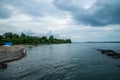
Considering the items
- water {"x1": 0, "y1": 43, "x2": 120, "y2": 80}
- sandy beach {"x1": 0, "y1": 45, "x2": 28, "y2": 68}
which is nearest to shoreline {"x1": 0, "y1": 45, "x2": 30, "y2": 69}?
sandy beach {"x1": 0, "y1": 45, "x2": 28, "y2": 68}

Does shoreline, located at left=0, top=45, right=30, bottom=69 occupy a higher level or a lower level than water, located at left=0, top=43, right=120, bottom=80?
higher

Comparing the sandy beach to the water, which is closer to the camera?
the water

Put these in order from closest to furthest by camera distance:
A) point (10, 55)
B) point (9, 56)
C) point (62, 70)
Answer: point (62, 70) → point (9, 56) → point (10, 55)

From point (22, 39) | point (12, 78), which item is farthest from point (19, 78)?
point (22, 39)

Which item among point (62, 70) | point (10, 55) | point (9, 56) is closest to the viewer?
point (62, 70)

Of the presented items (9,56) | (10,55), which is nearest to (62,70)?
(9,56)

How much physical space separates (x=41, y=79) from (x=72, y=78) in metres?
6.20

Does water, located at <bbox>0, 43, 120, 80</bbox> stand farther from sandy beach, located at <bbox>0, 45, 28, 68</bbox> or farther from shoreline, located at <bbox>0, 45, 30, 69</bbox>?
sandy beach, located at <bbox>0, 45, 28, 68</bbox>

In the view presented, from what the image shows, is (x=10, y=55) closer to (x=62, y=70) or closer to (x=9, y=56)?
(x=9, y=56)

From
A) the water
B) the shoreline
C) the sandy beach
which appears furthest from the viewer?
the sandy beach

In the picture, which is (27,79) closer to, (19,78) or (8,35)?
(19,78)

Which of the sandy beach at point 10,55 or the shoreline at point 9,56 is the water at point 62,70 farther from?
the sandy beach at point 10,55

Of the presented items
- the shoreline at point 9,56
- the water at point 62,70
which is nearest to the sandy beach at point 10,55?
the shoreline at point 9,56

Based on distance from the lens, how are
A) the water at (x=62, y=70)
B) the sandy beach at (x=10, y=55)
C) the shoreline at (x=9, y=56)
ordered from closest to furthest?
the water at (x=62, y=70), the shoreline at (x=9, y=56), the sandy beach at (x=10, y=55)
